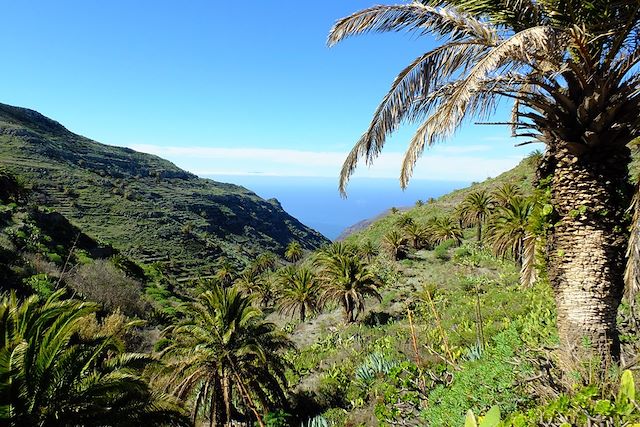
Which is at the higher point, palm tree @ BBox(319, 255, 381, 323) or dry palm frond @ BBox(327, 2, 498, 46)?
dry palm frond @ BBox(327, 2, 498, 46)

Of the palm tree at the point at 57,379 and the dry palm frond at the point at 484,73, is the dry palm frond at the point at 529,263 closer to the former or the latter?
the dry palm frond at the point at 484,73

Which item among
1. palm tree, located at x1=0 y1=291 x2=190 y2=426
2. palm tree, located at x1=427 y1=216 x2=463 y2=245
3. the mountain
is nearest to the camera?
palm tree, located at x1=0 y1=291 x2=190 y2=426

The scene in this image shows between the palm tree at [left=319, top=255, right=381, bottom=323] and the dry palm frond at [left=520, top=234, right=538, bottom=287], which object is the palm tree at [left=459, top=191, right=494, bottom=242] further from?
the dry palm frond at [left=520, top=234, right=538, bottom=287]

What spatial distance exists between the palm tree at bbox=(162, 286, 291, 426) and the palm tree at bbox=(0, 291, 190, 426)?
11.6ft

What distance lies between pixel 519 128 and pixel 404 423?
15.8 feet

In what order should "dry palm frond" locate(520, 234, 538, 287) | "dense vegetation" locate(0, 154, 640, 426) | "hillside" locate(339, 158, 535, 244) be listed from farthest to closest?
1. "hillside" locate(339, 158, 535, 244)
2. "dry palm frond" locate(520, 234, 538, 287)
3. "dense vegetation" locate(0, 154, 640, 426)

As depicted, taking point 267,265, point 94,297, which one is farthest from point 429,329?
point 267,265

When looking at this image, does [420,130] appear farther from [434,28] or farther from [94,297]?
[94,297]

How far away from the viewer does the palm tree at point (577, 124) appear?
4.13m

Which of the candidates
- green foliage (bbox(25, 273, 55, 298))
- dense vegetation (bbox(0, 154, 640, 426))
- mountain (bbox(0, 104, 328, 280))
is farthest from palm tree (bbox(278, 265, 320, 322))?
mountain (bbox(0, 104, 328, 280))

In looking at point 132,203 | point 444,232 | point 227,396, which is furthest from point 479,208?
point 132,203

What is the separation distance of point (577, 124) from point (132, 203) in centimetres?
9401

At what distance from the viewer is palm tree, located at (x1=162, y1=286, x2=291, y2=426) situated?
1123 cm

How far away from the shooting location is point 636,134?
4.30 metres
